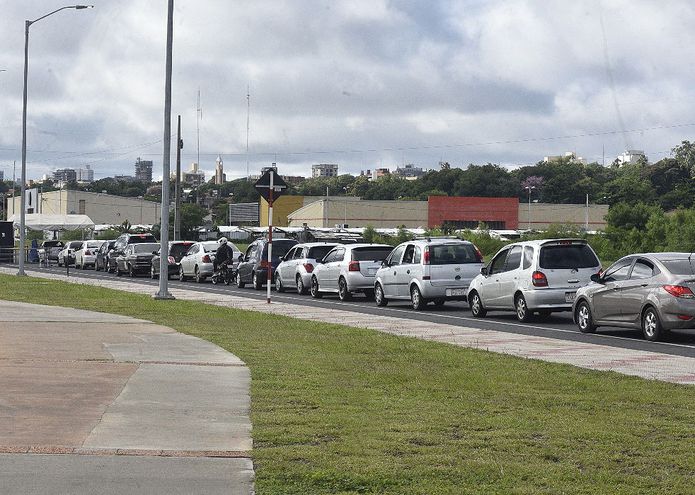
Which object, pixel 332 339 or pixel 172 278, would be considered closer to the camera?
pixel 332 339

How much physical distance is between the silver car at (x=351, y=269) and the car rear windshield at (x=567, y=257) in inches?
401

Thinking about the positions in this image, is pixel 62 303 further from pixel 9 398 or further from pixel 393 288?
pixel 9 398

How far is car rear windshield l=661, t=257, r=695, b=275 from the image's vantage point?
67.9 ft

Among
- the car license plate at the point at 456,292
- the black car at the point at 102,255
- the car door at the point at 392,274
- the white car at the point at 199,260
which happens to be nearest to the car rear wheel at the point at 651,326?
the car license plate at the point at 456,292

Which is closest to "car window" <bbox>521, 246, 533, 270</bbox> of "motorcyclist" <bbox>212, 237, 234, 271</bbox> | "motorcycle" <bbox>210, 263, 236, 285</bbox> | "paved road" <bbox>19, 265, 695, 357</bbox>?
"paved road" <bbox>19, 265, 695, 357</bbox>

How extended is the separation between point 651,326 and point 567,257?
5.14 m

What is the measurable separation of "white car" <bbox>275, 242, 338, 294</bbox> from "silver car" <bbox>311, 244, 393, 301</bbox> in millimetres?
2081

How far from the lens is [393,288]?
1258 inches

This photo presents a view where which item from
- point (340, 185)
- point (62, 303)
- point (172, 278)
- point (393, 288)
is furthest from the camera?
point (340, 185)

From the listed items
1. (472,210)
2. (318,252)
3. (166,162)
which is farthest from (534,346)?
(472,210)

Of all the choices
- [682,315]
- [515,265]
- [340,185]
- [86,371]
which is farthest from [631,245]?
[340,185]

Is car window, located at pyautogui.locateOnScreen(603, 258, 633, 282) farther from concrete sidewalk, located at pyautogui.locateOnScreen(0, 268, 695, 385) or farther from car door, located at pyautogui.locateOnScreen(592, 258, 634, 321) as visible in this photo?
concrete sidewalk, located at pyautogui.locateOnScreen(0, 268, 695, 385)

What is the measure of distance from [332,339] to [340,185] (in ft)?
577

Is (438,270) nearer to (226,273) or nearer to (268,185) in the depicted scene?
(268,185)
